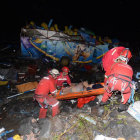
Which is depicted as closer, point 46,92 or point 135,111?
point 135,111

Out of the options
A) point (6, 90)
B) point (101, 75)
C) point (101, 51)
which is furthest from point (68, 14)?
point (6, 90)

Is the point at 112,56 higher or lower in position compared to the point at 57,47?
higher

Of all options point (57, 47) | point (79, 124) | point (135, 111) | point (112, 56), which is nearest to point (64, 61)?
point (57, 47)

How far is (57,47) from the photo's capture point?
8.77 meters

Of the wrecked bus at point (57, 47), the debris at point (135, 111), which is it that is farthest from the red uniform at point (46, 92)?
the wrecked bus at point (57, 47)

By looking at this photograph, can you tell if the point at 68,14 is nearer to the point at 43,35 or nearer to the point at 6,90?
the point at 43,35

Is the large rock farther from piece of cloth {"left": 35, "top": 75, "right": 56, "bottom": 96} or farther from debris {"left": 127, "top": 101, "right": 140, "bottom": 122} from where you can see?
debris {"left": 127, "top": 101, "right": 140, "bottom": 122}

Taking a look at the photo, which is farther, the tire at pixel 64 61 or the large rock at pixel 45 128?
the tire at pixel 64 61

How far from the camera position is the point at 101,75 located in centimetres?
802

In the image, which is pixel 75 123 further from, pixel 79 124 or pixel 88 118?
pixel 88 118

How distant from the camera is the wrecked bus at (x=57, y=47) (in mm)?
8281

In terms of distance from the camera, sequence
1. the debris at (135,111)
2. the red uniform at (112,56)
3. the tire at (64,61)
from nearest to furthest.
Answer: the debris at (135,111), the red uniform at (112,56), the tire at (64,61)

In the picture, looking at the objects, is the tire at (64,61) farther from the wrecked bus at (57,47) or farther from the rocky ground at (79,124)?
the rocky ground at (79,124)

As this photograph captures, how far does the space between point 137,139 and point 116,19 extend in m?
11.5
